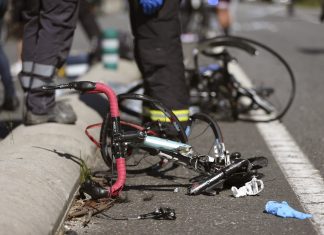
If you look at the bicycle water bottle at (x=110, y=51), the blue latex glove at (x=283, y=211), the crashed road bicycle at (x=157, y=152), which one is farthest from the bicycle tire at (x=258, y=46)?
the bicycle water bottle at (x=110, y=51)

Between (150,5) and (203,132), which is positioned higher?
(150,5)

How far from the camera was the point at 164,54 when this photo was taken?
15.3 ft

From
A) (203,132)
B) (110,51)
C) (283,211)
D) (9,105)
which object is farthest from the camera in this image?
(110,51)

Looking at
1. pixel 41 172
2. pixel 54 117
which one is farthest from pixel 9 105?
pixel 41 172

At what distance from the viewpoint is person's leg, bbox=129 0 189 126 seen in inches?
182

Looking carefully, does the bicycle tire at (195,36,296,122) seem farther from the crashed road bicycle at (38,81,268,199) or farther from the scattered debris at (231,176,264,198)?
the scattered debris at (231,176,264,198)

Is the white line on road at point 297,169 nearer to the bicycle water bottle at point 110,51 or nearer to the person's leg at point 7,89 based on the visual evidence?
the person's leg at point 7,89

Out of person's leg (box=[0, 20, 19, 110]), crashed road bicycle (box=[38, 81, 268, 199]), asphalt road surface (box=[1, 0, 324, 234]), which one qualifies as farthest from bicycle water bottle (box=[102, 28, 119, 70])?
crashed road bicycle (box=[38, 81, 268, 199])

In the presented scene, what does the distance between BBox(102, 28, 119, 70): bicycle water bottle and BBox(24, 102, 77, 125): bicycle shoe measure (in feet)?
10.6

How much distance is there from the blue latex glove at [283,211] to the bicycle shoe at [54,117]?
1799 mm

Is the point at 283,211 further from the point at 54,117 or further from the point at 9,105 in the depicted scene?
A: the point at 9,105

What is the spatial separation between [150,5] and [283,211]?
169 cm

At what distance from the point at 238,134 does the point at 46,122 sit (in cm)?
149

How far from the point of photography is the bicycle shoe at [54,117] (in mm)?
4840
